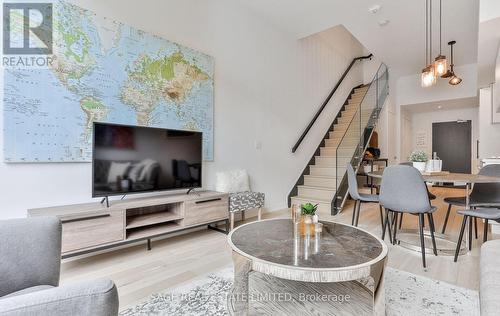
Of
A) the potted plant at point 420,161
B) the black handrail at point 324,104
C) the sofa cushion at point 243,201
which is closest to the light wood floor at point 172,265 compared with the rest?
the sofa cushion at point 243,201

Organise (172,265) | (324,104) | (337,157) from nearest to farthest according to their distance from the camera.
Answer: (172,265), (337,157), (324,104)

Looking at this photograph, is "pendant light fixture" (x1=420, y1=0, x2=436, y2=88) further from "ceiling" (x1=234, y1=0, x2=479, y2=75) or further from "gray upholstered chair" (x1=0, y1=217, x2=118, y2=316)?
"gray upholstered chair" (x1=0, y1=217, x2=118, y2=316)

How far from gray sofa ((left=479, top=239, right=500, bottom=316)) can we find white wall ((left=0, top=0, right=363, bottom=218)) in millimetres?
3005

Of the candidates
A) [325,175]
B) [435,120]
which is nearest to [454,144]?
[435,120]

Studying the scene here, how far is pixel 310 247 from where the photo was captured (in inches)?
62.9

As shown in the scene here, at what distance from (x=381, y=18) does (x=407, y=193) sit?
3.34 m

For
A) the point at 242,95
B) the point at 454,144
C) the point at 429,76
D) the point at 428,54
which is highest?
the point at 428,54

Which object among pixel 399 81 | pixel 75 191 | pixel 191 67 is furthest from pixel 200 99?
pixel 399 81

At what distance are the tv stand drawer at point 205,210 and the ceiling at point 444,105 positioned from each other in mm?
6748

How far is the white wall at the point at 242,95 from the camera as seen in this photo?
244cm

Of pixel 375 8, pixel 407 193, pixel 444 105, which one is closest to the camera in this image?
pixel 407 193

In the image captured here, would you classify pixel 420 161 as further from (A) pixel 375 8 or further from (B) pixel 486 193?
(A) pixel 375 8

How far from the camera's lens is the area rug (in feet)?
5.57

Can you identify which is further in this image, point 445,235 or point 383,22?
point 383,22
